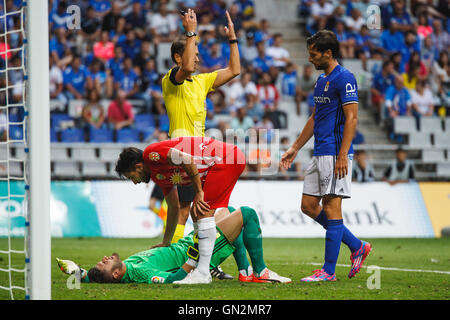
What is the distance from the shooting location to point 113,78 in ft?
57.9

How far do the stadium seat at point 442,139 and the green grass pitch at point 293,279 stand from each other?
5.85 m

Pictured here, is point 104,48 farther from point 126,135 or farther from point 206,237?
point 206,237

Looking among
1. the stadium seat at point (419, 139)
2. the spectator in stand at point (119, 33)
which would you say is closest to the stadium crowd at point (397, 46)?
the stadium seat at point (419, 139)

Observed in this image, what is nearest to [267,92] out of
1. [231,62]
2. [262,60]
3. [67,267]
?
[262,60]

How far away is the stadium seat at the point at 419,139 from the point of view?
17.9 metres

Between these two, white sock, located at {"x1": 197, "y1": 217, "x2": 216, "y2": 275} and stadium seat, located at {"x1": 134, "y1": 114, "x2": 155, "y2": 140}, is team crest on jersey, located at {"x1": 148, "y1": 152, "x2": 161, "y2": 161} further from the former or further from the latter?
stadium seat, located at {"x1": 134, "y1": 114, "x2": 155, "y2": 140}

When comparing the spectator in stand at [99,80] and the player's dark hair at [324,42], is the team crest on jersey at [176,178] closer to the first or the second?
the player's dark hair at [324,42]

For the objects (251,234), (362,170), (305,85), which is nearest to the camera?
(251,234)

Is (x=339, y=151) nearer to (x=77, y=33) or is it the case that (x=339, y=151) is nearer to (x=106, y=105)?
(x=106, y=105)

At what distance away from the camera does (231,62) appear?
24.5 feet

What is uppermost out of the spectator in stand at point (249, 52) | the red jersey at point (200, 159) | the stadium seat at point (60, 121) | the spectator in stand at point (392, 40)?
the spectator in stand at point (392, 40)

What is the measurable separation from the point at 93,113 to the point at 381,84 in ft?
25.8
